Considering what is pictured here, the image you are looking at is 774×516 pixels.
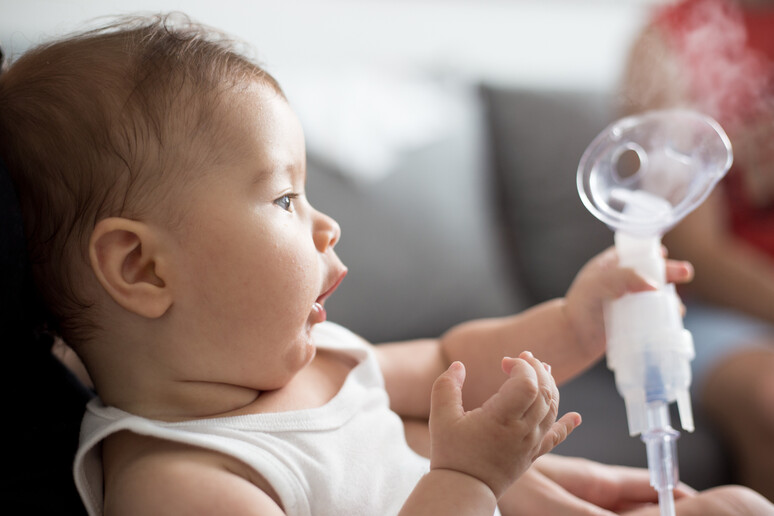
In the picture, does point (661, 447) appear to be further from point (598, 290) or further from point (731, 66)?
point (731, 66)

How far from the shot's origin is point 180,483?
0.51 meters

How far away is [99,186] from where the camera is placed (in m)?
0.53

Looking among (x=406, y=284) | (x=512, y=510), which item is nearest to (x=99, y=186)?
(x=512, y=510)

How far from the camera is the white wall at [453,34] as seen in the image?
4.62ft

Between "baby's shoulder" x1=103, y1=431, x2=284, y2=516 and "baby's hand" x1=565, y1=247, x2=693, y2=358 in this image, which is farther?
"baby's hand" x1=565, y1=247, x2=693, y2=358

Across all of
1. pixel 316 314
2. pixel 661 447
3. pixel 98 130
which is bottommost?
pixel 661 447

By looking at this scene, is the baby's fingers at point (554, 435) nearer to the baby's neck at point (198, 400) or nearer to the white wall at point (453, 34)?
the baby's neck at point (198, 400)

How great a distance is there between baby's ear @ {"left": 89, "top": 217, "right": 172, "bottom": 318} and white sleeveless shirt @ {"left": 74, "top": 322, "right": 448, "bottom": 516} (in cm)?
9

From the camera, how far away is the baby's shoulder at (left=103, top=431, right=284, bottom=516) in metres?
0.50

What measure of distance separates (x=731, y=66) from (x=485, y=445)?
1.28 meters

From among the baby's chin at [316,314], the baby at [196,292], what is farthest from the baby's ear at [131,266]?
the baby's chin at [316,314]

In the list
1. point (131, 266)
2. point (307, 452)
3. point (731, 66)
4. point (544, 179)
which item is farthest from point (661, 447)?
point (731, 66)

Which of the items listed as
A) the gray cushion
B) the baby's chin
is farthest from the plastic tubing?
the gray cushion

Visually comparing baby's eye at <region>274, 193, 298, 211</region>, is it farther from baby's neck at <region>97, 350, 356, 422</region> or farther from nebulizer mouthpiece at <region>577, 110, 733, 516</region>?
nebulizer mouthpiece at <region>577, 110, 733, 516</region>
